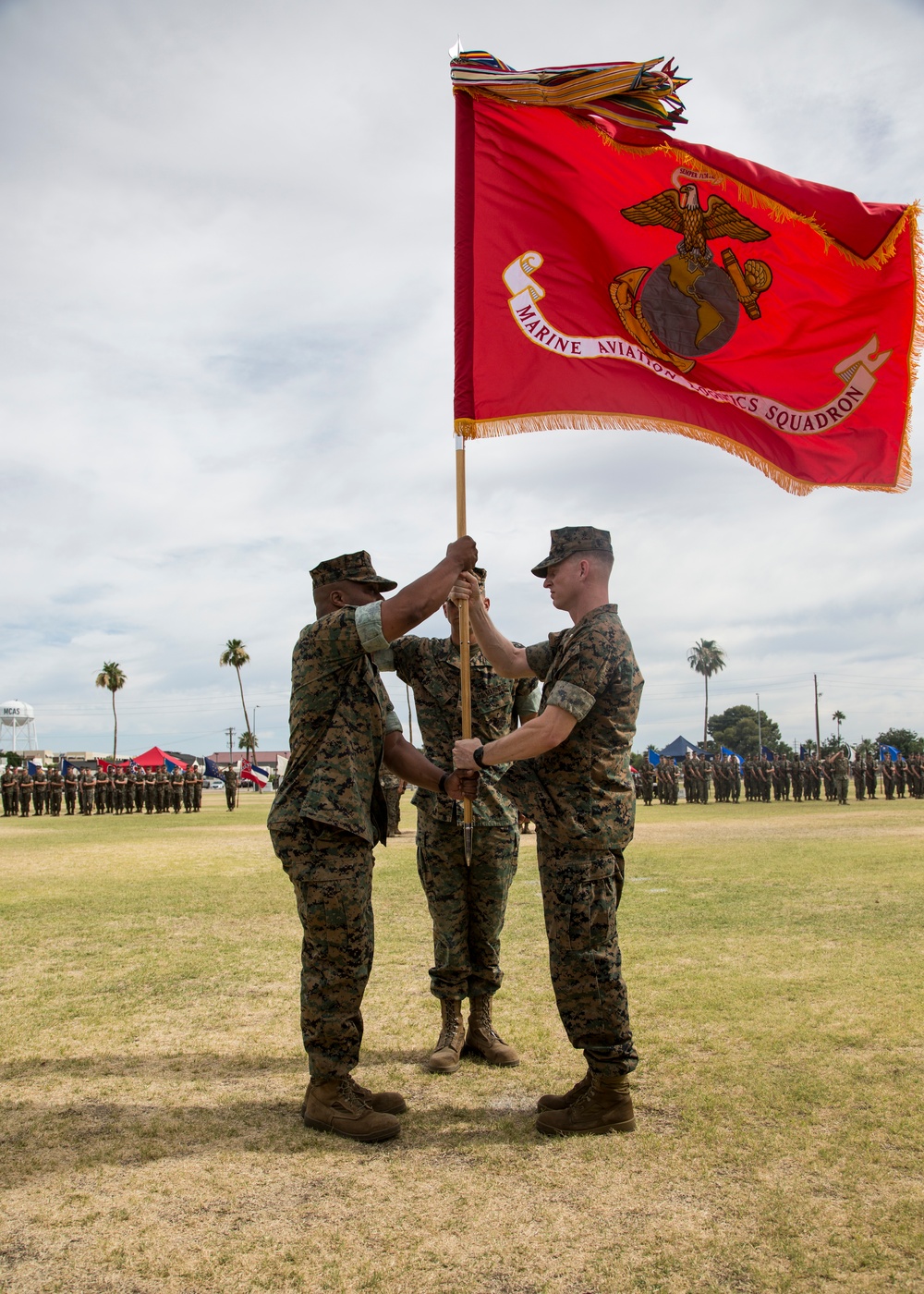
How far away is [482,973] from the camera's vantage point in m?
4.72

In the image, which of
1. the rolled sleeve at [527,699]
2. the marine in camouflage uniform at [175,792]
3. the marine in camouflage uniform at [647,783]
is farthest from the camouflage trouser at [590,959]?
the marine in camouflage uniform at [647,783]

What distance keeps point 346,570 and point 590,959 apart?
1.89 meters

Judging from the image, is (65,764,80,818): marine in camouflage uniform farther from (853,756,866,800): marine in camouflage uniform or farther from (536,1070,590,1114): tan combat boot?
(536,1070,590,1114): tan combat boot

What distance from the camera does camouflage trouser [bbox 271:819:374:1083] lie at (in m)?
3.72

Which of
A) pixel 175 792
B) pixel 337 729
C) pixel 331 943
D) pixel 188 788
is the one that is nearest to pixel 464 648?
pixel 337 729

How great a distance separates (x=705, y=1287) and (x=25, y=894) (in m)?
9.79

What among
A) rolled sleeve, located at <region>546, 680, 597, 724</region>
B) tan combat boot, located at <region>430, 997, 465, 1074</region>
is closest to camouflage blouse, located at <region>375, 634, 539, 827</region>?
tan combat boot, located at <region>430, 997, 465, 1074</region>

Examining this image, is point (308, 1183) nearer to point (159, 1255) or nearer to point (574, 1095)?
point (159, 1255)

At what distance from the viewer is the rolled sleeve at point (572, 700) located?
3.72m

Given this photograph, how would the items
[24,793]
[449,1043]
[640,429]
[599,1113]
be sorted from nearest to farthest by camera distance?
[599,1113] < [449,1043] < [640,429] < [24,793]

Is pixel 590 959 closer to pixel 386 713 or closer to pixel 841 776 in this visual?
pixel 386 713

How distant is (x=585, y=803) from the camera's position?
382cm

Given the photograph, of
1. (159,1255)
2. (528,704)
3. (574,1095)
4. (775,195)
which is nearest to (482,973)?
(574,1095)

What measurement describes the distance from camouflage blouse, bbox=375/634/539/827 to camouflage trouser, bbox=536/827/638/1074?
1.06m
